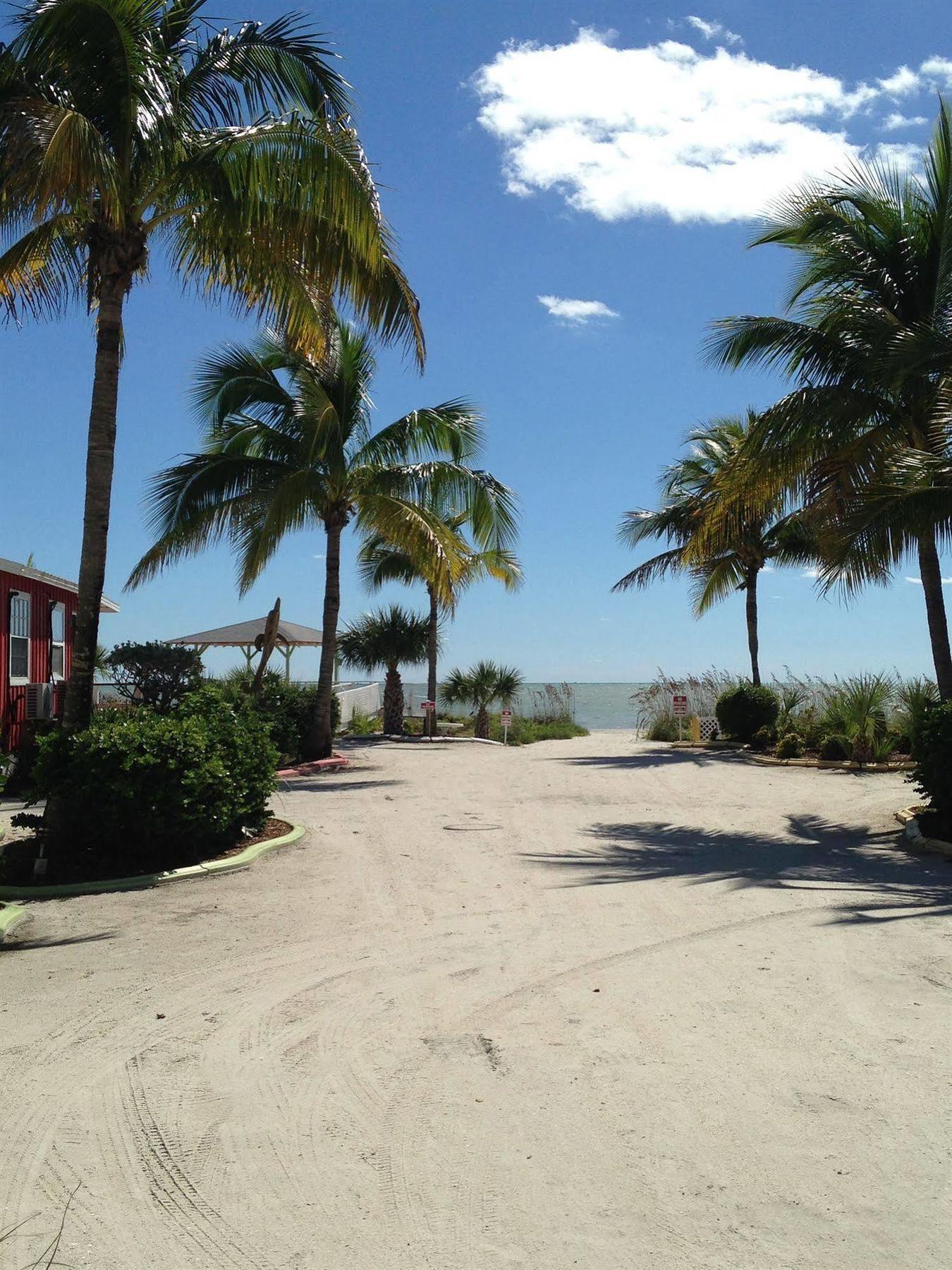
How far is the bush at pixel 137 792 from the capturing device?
8.60 m

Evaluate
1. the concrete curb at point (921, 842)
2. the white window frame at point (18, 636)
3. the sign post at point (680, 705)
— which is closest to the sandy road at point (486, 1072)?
the concrete curb at point (921, 842)

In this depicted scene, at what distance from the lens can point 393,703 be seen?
1249 inches

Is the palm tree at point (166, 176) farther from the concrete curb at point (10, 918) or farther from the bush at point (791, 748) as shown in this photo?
the bush at point (791, 748)

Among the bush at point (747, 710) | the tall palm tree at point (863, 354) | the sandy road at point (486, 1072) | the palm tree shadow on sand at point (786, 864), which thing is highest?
the tall palm tree at point (863, 354)

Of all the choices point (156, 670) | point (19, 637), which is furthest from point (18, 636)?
point (156, 670)

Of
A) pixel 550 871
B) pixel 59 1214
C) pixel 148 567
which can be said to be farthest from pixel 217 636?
pixel 59 1214

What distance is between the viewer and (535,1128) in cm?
391

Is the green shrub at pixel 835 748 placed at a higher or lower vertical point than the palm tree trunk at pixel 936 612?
lower

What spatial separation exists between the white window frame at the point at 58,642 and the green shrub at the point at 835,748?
1396 cm

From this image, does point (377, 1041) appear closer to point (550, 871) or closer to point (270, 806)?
point (550, 871)

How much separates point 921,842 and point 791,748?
10.8 meters

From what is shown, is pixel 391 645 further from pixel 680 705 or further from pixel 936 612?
pixel 936 612

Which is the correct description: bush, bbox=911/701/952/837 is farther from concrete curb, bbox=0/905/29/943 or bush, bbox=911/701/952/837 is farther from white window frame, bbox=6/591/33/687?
white window frame, bbox=6/591/33/687

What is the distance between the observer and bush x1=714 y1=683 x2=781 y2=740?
2481cm
